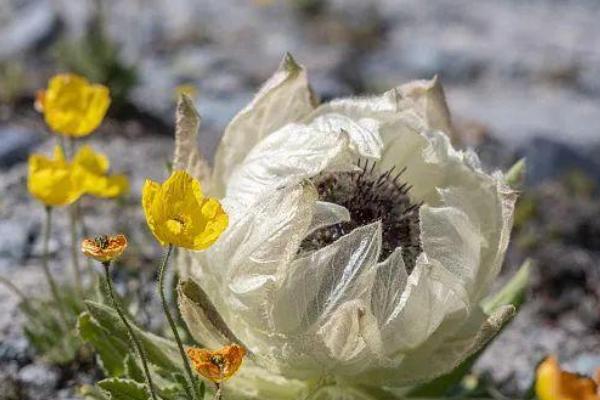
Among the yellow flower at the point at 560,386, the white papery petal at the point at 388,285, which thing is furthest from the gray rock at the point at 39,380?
the yellow flower at the point at 560,386

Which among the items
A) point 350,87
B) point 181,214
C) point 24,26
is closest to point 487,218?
point 181,214

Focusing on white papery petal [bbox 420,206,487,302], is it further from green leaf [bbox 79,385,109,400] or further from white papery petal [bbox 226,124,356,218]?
green leaf [bbox 79,385,109,400]

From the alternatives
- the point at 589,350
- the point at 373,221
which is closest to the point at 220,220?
the point at 373,221

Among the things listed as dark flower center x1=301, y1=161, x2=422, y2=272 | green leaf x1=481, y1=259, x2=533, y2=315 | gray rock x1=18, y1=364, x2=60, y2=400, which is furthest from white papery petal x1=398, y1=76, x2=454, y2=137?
gray rock x1=18, y1=364, x2=60, y2=400

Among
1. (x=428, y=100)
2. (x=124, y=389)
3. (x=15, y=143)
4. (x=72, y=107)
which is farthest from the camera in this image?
(x=15, y=143)

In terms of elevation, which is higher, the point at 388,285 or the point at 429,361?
the point at 388,285

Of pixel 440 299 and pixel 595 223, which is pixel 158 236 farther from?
pixel 595 223

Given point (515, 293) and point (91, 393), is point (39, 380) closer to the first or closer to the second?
point (91, 393)
